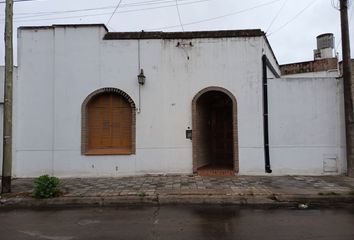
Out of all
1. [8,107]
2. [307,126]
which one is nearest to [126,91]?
[8,107]

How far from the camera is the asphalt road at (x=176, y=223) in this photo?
6398 mm

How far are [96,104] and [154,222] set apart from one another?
7280 millimetres

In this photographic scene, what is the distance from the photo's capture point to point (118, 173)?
13164 mm

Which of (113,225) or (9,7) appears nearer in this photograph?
(113,225)

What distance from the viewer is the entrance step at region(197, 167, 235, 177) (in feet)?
42.5

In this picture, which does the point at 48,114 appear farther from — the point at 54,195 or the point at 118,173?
the point at 54,195

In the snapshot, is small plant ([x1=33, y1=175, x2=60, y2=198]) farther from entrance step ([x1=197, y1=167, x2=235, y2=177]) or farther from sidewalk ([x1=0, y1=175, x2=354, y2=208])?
entrance step ([x1=197, y1=167, x2=235, y2=177])

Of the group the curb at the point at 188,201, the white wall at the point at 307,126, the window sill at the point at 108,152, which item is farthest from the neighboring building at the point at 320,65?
the curb at the point at 188,201

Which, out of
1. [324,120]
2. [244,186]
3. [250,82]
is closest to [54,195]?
[244,186]

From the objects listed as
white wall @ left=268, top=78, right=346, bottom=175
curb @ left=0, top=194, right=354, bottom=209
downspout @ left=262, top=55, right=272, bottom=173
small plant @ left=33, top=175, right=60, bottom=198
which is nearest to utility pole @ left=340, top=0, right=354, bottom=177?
white wall @ left=268, top=78, right=346, bottom=175

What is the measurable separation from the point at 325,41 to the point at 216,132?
16.0 m

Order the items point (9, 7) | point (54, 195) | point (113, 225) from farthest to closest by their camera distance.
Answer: point (9, 7)
point (54, 195)
point (113, 225)

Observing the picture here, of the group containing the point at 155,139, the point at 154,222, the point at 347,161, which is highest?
the point at 155,139

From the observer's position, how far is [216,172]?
43.4 feet
